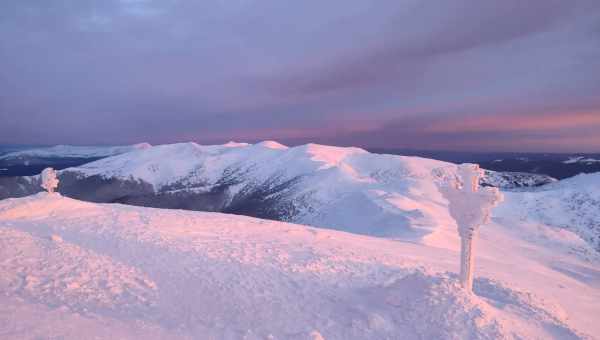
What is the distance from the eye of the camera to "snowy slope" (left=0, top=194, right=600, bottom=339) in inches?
331

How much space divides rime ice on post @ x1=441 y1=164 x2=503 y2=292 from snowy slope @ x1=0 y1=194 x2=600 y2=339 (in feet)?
3.00

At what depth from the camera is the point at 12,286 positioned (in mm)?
9641

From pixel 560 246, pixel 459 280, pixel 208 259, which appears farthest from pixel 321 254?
pixel 560 246

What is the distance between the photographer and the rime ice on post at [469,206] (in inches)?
448

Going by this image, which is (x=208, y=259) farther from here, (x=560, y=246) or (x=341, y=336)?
(x=560, y=246)

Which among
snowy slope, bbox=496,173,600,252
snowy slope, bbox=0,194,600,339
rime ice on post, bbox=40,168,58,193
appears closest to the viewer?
snowy slope, bbox=0,194,600,339

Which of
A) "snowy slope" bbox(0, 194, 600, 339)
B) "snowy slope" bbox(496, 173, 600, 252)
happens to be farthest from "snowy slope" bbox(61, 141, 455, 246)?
"snowy slope" bbox(0, 194, 600, 339)

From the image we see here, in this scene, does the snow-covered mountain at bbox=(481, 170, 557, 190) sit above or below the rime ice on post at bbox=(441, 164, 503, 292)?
below

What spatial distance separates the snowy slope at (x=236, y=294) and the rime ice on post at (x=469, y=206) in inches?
36.0

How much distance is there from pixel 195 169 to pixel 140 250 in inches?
6660

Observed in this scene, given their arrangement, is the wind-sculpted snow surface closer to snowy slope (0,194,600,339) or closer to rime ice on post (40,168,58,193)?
snowy slope (0,194,600,339)

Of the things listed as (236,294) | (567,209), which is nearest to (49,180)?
(236,294)

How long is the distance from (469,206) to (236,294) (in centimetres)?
817

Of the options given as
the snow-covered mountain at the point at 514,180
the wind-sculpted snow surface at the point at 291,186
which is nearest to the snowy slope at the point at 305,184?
the wind-sculpted snow surface at the point at 291,186
